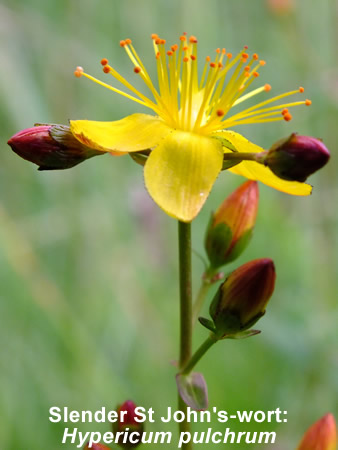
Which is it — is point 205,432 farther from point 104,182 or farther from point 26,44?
point 26,44

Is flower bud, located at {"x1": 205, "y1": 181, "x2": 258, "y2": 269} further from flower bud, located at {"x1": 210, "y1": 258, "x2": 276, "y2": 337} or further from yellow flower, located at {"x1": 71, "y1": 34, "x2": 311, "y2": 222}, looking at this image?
flower bud, located at {"x1": 210, "y1": 258, "x2": 276, "y2": 337}

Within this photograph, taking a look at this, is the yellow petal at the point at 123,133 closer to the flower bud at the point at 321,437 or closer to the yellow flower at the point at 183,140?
the yellow flower at the point at 183,140

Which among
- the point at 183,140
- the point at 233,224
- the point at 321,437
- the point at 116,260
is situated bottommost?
the point at 321,437

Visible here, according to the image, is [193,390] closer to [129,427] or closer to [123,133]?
[129,427]

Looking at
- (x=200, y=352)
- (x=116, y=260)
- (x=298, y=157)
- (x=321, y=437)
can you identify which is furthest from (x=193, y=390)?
(x=116, y=260)

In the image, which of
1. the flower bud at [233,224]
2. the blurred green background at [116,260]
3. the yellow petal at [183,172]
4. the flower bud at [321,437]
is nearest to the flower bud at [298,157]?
the yellow petal at [183,172]

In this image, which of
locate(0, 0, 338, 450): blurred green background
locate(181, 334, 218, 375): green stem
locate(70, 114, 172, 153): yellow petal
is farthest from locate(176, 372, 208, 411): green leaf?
locate(0, 0, 338, 450): blurred green background
